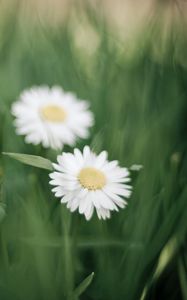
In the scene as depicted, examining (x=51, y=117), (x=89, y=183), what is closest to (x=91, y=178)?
(x=89, y=183)

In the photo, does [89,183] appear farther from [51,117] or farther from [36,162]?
[51,117]

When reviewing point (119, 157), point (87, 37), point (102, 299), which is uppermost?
point (87, 37)

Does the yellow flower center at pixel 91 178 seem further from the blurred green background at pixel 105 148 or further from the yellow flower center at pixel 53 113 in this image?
the yellow flower center at pixel 53 113

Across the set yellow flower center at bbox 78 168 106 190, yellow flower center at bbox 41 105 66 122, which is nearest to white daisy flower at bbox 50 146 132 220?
yellow flower center at bbox 78 168 106 190

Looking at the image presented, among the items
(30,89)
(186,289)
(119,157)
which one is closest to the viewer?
(186,289)

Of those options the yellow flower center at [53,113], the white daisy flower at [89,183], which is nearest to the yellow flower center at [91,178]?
the white daisy flower at [89,183]

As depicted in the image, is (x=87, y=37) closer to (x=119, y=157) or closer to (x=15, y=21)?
(x=15, y=21)

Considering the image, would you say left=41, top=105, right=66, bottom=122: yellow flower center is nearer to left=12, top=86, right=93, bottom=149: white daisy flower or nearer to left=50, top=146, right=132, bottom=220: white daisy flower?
left=12, top=86, right=93, bottom=149: white daisy flower

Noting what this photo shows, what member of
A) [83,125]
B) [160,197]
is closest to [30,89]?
[83,125]
